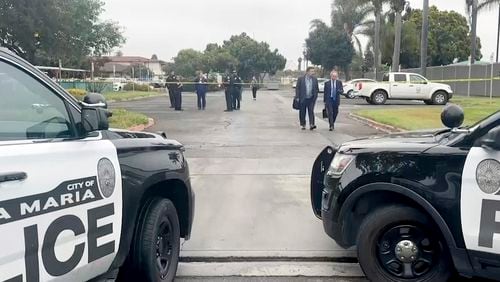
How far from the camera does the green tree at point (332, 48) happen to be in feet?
221

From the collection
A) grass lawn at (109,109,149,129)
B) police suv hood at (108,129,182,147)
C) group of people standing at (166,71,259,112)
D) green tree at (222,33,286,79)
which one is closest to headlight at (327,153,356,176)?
police suv hood at (108,129,182,147)

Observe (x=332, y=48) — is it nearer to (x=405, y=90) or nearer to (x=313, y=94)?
(x=405, y=90)

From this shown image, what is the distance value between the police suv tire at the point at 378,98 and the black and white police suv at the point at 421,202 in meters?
25.5

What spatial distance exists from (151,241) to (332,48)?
65.9 m

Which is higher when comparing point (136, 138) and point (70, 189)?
point (136, 138)

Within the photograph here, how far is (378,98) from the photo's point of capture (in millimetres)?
29969

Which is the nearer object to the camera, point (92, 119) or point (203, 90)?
point (92, 119)

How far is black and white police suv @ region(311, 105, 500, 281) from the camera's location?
3.84 meters

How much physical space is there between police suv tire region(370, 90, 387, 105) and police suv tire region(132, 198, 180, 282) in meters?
26.6

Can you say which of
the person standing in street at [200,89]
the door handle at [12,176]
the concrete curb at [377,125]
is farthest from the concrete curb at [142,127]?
the door handle at [12,176]

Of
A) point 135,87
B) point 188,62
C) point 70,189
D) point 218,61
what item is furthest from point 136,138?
point 218,61

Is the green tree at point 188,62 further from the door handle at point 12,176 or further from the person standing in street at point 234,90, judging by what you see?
the door handle at point 12,176

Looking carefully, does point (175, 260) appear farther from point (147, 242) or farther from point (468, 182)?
point (468, 182)

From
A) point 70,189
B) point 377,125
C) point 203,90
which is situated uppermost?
point 203,90
